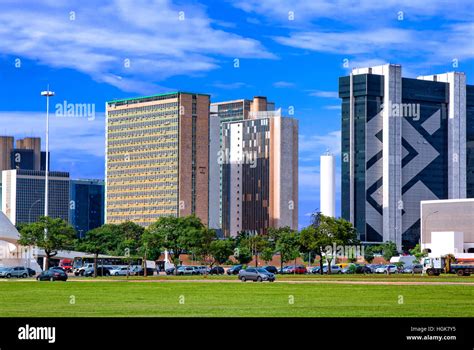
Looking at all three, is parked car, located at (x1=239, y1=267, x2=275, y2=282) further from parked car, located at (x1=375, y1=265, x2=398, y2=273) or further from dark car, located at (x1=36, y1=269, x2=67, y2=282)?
parked car, located at (x1=375, y1=265, x2=398, y2=273)

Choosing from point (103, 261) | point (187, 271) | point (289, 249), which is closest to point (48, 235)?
point (103, 261)

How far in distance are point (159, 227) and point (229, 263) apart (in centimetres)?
3269

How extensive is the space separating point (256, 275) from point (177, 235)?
70.1m

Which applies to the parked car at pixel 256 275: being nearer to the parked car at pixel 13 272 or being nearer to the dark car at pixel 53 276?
the dark car at pixel 53 276

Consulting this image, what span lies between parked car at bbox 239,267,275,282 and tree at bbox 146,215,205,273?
5586 centimetres

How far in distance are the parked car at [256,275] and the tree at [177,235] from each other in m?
55.9

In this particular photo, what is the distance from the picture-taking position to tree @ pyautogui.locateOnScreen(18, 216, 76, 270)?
141 metres

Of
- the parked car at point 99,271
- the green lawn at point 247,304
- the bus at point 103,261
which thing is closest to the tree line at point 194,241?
the bus at point 103,261

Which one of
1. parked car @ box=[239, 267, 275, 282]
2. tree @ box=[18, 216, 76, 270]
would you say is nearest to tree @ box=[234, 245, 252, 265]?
tree @ box=[18, 216, 76, 270]

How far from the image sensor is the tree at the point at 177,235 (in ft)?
508

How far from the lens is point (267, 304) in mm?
50719

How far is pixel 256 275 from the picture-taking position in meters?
92.8
